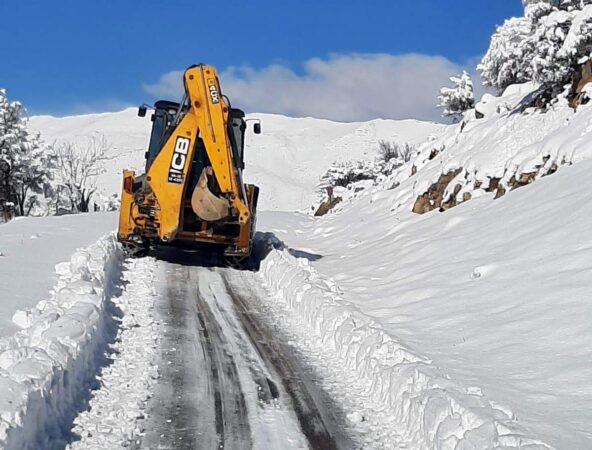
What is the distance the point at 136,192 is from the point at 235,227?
2.13 m

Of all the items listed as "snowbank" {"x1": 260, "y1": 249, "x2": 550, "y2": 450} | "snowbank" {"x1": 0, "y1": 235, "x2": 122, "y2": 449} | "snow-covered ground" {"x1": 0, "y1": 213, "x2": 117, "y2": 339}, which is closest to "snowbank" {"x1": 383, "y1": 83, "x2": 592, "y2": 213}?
"snowbank" {"x1": 260, "y1": 249, "x2": 550, "y2": 450}

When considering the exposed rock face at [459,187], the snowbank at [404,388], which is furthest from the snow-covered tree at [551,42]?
the snowbank at [404,388]

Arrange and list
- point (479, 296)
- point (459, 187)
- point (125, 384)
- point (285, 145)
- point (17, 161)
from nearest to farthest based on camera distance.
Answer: point (125, 384), point (479, 296), point (459, 187), point (17, 161), point (285, 145)

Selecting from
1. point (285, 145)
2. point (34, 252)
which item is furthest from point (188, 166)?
point (285, 145)

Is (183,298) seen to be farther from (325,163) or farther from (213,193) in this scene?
(325,163)

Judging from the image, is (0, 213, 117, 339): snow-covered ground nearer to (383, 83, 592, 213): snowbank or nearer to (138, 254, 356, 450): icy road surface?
(138, 254, 356, 450): icy road surface

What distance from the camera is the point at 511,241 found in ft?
39.6

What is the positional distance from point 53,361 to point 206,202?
753cm

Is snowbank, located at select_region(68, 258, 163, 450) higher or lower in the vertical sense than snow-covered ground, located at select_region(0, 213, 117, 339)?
lower

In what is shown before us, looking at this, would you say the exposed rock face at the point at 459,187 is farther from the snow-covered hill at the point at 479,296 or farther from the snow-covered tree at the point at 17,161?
the snow-covered tree at the point at 17,161

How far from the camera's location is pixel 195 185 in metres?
13.7

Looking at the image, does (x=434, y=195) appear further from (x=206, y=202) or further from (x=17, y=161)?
(x=17, y=161)

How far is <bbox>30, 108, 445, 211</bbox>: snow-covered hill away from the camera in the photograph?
310 ft

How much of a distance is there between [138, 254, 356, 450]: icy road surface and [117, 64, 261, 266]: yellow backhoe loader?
2810 millimetres
